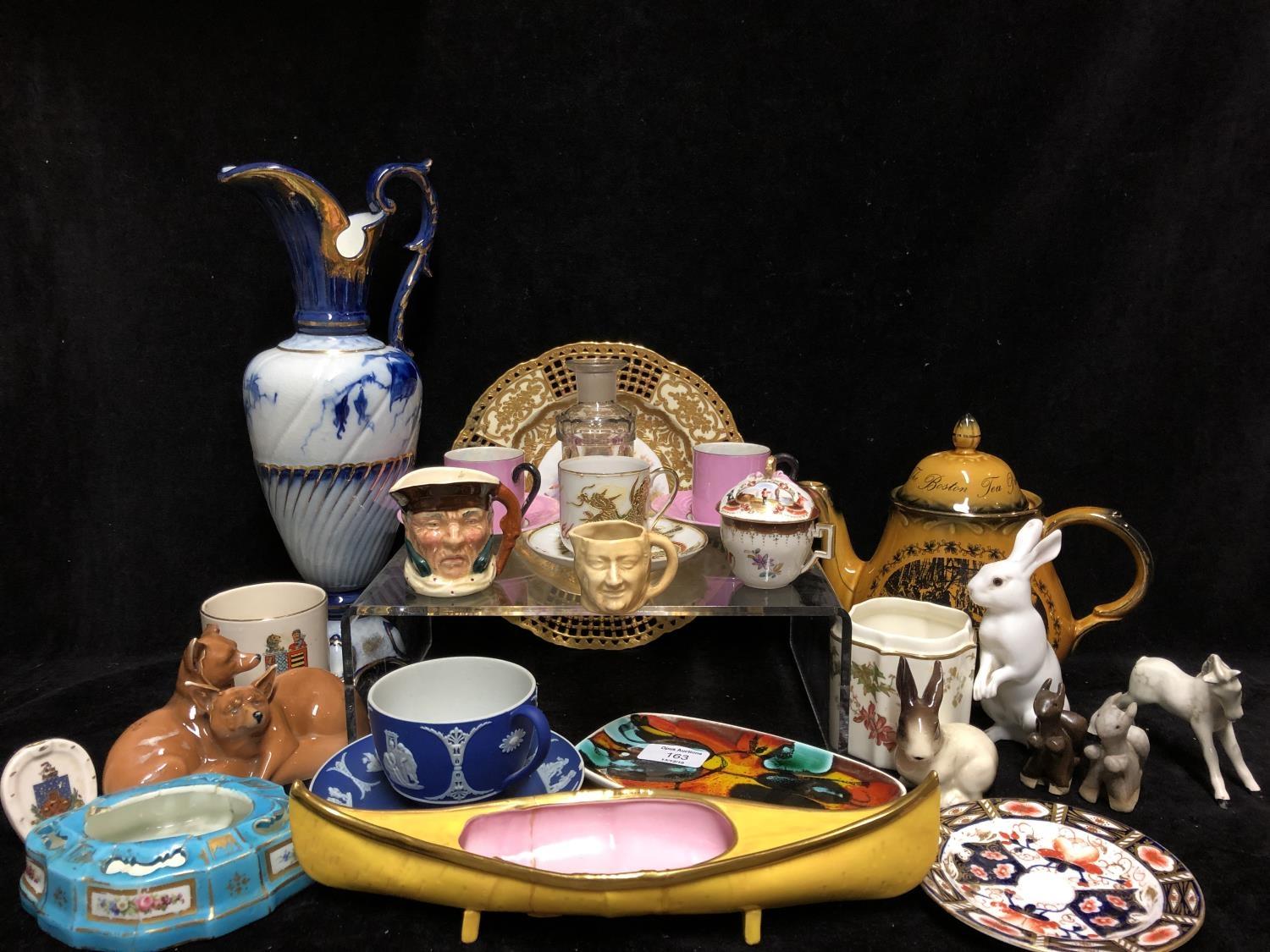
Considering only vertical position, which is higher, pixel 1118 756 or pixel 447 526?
pixel 447 526

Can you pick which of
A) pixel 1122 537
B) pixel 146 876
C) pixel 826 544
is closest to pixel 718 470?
pixel 826 544

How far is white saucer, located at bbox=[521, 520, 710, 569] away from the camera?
1211 mm

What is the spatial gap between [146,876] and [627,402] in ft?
2.89

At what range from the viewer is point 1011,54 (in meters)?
1.37

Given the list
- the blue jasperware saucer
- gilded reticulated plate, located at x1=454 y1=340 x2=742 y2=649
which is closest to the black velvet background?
gilded reticulated plate, located at x1=454 y1=340 x2=742 y2=649

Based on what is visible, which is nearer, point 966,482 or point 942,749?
point 942,749

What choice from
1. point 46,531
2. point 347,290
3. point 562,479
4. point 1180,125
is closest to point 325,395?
point 347,290

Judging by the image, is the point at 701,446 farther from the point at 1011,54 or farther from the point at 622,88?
the point at 1011,54

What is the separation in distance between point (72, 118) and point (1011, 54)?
1342 mm

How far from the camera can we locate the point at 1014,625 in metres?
1.11

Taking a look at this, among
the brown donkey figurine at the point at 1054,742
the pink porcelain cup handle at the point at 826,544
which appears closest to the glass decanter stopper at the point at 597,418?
the pink porcelain cup handle at the point at 826,544

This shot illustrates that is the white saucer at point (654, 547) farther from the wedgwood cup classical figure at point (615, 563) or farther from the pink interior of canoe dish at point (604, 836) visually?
the pink interior of canoe dish at point (604, 836)

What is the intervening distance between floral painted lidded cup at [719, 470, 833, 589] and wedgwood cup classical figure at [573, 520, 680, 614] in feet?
0.29

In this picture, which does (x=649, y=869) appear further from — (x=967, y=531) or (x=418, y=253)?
(x=418, y=253)
